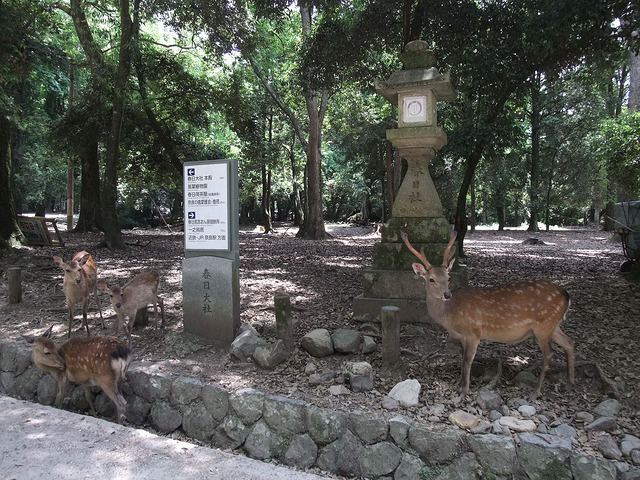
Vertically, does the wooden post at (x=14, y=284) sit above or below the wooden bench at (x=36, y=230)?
below

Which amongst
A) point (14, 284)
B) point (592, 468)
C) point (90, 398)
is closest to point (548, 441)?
point (592, 468)

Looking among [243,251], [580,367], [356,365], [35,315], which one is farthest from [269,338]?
[243,251]

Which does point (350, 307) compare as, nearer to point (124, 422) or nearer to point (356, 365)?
point (356, 365)

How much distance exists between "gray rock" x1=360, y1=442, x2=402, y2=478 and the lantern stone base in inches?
95.8

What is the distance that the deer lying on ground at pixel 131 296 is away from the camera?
5039mm

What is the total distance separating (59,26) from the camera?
11.6 meters

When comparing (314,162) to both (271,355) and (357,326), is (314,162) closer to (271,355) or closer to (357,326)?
(357,326)

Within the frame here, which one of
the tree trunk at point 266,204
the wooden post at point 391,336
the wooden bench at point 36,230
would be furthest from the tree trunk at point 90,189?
the wooden post at point 391,336

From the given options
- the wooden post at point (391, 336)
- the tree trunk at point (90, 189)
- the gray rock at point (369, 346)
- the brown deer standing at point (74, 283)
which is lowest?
the gray rock at point (369, 346)

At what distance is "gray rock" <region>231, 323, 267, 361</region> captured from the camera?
4688 mm

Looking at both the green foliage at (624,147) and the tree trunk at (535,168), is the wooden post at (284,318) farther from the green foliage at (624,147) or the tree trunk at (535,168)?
the tree trunk at (535,168)

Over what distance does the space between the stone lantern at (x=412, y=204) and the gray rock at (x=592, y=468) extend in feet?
9.24

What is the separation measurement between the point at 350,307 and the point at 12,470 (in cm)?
421

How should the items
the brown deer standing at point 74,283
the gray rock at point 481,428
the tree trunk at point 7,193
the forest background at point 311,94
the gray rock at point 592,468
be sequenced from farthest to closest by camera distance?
the tree trunk at point 7,193
the forest background at point 311,94
the brown deer standing at point 74,283
the gray rock at point 481,428
the gray rock at point 592,468
